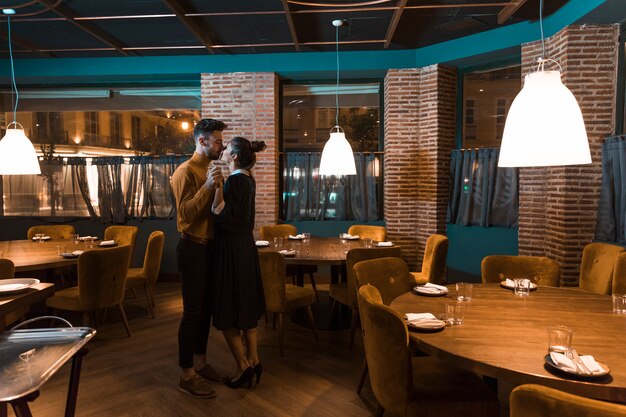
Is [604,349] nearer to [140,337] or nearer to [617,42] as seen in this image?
[140,337]

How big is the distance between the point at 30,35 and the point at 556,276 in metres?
6.07

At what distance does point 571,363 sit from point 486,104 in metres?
5.18

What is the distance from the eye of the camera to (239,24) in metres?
5.04

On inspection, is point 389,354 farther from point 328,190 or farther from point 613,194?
point 328,190

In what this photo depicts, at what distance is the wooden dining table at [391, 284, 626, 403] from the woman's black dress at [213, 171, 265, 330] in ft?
3.24

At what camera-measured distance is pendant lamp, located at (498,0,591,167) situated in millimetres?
1899

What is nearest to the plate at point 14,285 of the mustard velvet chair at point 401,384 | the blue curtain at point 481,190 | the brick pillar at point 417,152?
the mustard velvet chair at point 401,384

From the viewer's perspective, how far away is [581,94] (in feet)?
14.8

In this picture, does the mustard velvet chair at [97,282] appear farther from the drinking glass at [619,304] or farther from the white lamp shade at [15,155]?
the drinking glass at [619,304]

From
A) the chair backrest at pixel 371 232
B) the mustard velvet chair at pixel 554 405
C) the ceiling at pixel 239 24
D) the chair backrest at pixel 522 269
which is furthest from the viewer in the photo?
the chair backrest at pixel 371 232

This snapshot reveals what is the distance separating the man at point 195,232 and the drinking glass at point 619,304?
7.34 feet

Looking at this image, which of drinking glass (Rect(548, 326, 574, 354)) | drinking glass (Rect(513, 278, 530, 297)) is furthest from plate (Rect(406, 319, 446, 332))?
drinking glass (Rect(513, 278, 530, 297))

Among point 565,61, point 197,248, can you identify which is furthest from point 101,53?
point 565,61

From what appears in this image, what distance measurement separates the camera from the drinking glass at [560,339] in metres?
1.71
